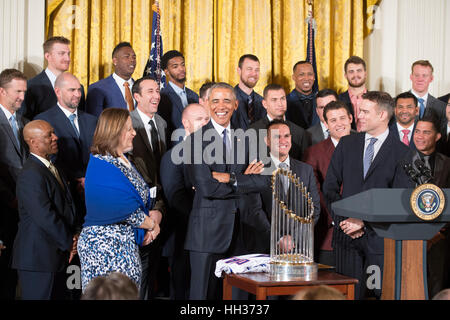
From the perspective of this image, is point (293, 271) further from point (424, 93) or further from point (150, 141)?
point (424, 93)

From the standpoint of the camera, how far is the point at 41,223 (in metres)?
4.27

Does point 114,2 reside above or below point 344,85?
above

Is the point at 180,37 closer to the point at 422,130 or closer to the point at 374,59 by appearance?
the point at 374,59

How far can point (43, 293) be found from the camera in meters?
4.36

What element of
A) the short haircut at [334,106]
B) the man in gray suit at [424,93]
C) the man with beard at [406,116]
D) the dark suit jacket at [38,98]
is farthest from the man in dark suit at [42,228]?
the man in gray suit at [424,93]

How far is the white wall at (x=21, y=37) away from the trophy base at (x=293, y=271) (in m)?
3.73

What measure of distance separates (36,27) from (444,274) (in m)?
4.54

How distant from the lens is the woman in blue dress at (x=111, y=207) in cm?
362

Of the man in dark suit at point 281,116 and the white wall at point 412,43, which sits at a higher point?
the white wall at point 412,43

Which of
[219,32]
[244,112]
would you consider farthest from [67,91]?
[219,32]

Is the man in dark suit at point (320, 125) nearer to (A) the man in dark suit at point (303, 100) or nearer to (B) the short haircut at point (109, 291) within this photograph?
(A) the man in dark suit at point (303, 100)

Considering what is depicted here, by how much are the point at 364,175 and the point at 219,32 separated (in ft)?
11.3

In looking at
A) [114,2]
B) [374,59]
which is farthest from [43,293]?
[374,59]

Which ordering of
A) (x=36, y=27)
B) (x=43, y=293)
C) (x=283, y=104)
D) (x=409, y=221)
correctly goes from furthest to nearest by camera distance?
1. (x=36, y=27)
2. (x=283, y=104)
3. (x=43, y=293)
4. (x=409, y=221)
